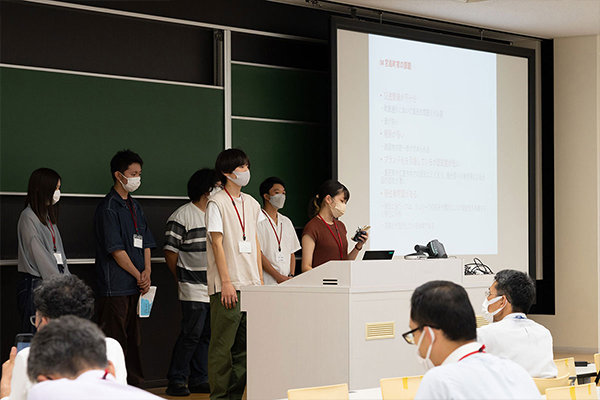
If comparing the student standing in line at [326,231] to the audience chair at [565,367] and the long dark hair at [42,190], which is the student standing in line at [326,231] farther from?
the audience chair at [565,367]

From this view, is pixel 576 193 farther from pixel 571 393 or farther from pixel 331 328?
pixel 571 393

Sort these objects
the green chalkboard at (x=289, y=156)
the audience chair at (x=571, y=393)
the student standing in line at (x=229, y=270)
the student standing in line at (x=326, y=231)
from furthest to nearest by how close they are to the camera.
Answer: the green chalkboard at (x=289, y=156), the student standing in line at (x=326, y=231), the student standing in line at (x=229, y=270), the audience chair at (x=571, y=393)

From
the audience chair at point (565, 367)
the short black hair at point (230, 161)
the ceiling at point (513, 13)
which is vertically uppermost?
the ceiling at point (513, 13)

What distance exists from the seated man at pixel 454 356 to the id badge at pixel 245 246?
272cm

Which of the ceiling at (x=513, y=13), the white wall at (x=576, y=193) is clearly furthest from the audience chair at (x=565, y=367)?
the white wall at (x=576, y=193)

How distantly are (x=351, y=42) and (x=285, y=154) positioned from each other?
112 cm

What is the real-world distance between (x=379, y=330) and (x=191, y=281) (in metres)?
2.02

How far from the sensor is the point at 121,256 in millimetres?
5758

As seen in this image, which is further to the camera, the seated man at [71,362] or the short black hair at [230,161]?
the short black hair at [230,161]

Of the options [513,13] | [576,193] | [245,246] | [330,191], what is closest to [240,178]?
[245,246]

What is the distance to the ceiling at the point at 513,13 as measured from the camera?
7.54 meters

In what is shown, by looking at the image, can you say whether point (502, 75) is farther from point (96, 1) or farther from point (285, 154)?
point (96, 1)

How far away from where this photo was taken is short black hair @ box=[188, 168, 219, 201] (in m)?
6.23

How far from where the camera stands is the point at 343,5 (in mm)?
7562
